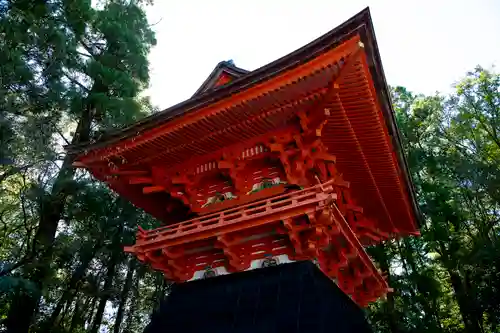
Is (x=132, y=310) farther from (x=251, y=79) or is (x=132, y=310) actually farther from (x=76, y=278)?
(x=251, y=79)

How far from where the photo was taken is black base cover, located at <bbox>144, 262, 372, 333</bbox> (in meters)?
5.20

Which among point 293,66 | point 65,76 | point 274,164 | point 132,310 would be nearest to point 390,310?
point 274,164

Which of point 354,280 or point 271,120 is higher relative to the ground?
point 271,120

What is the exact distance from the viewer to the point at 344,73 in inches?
208

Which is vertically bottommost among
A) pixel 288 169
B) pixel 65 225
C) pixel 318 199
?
pixel 318 199

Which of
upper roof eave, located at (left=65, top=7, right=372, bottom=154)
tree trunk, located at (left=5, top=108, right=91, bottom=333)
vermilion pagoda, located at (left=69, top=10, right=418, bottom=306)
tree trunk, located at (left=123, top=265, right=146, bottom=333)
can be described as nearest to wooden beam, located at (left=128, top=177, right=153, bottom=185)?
vermilion pagoda, located at (left=69, top=10, right=418, bottom=306)

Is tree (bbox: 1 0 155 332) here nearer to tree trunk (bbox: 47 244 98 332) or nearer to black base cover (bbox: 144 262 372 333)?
tree trunk (bbox: 47 244 98 332)

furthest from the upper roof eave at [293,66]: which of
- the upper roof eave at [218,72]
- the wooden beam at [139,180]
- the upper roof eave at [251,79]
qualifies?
the upper roof eave at [218,72]

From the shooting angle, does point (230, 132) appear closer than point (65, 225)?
Yes

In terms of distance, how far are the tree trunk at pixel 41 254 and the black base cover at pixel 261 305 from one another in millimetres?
4134

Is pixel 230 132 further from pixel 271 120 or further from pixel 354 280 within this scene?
pixel 354 280

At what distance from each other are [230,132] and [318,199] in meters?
2.14

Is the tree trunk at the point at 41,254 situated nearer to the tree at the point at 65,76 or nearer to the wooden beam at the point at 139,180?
the tree at the point at 65,76

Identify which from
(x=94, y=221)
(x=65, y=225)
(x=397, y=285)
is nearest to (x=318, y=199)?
(x=94, y=221)
